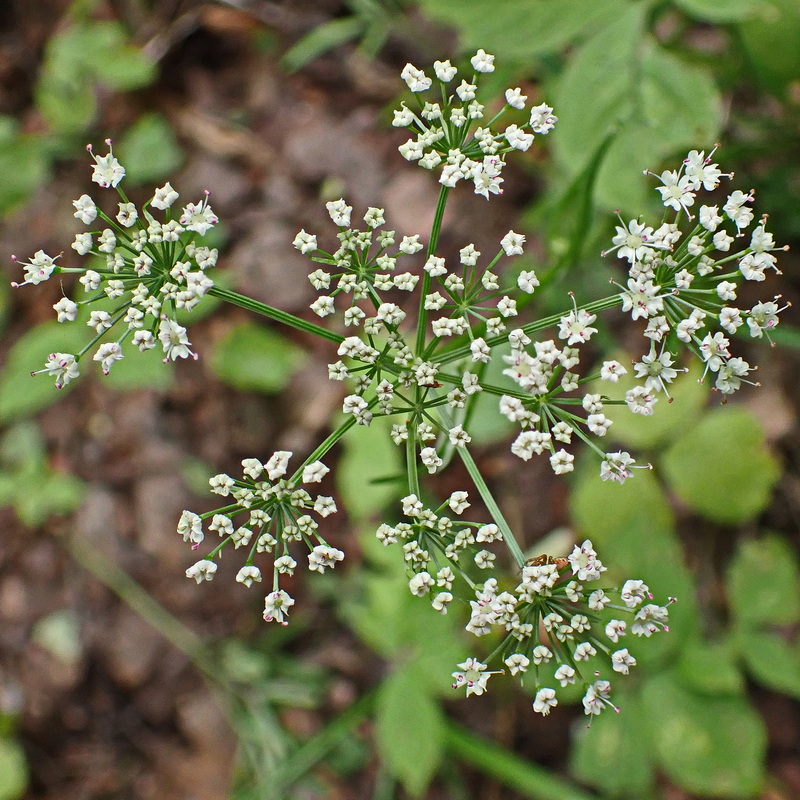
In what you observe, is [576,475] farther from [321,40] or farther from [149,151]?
[149,151]

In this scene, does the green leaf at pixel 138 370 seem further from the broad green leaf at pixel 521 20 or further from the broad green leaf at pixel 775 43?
the broad green leaf at pixel 775 43

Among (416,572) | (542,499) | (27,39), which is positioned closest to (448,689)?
(542,499)

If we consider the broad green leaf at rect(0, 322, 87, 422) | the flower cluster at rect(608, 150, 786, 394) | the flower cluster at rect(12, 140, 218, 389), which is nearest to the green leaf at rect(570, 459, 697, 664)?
the flower cluster at rect(608, 150, 786, 394)

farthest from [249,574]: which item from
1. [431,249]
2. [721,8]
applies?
[721,8]

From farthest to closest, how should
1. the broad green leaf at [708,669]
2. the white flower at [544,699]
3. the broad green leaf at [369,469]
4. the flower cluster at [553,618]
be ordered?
the broad green leaf at [369,469]
the broad green leaf at [708,669]
the white flower at [544,699]
the flower cluster at [553,618]

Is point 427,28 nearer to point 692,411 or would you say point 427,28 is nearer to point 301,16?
point 301,16

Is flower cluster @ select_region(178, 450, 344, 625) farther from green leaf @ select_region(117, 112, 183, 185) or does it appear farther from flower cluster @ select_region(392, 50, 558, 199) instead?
green leaf @ select_region(117, 112, 183, 185)

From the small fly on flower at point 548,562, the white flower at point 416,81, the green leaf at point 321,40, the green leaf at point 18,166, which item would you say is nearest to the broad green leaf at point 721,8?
the white flower at point 416,81
